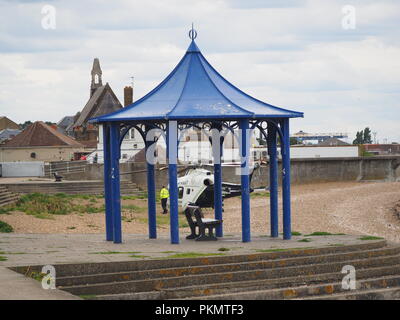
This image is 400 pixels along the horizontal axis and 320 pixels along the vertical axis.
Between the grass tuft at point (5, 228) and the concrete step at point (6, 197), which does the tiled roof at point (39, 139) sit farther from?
the grass tuft at point (5, 228)

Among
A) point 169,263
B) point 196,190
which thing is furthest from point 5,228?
point 196,190

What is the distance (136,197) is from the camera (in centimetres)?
4531

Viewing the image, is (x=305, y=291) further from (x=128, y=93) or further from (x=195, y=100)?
(x=128, y=93)

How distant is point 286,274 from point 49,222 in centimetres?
1614

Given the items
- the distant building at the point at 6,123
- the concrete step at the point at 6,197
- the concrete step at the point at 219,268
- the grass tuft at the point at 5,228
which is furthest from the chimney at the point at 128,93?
the distant building at the point at 6,123

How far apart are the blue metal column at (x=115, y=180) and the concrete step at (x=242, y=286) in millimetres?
5791

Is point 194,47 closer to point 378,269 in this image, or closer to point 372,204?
point 378,269

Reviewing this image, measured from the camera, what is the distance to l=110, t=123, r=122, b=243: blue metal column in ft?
68.8

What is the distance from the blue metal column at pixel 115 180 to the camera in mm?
20969

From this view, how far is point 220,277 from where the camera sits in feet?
52.9

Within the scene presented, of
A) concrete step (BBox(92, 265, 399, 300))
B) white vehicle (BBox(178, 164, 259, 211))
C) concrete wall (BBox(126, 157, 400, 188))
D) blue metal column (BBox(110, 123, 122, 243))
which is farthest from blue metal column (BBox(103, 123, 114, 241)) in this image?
concrete wall (BBox(126, 157, 400, 188))

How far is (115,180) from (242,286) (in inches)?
250

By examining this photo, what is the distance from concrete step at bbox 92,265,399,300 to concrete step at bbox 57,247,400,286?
69 centimetres
